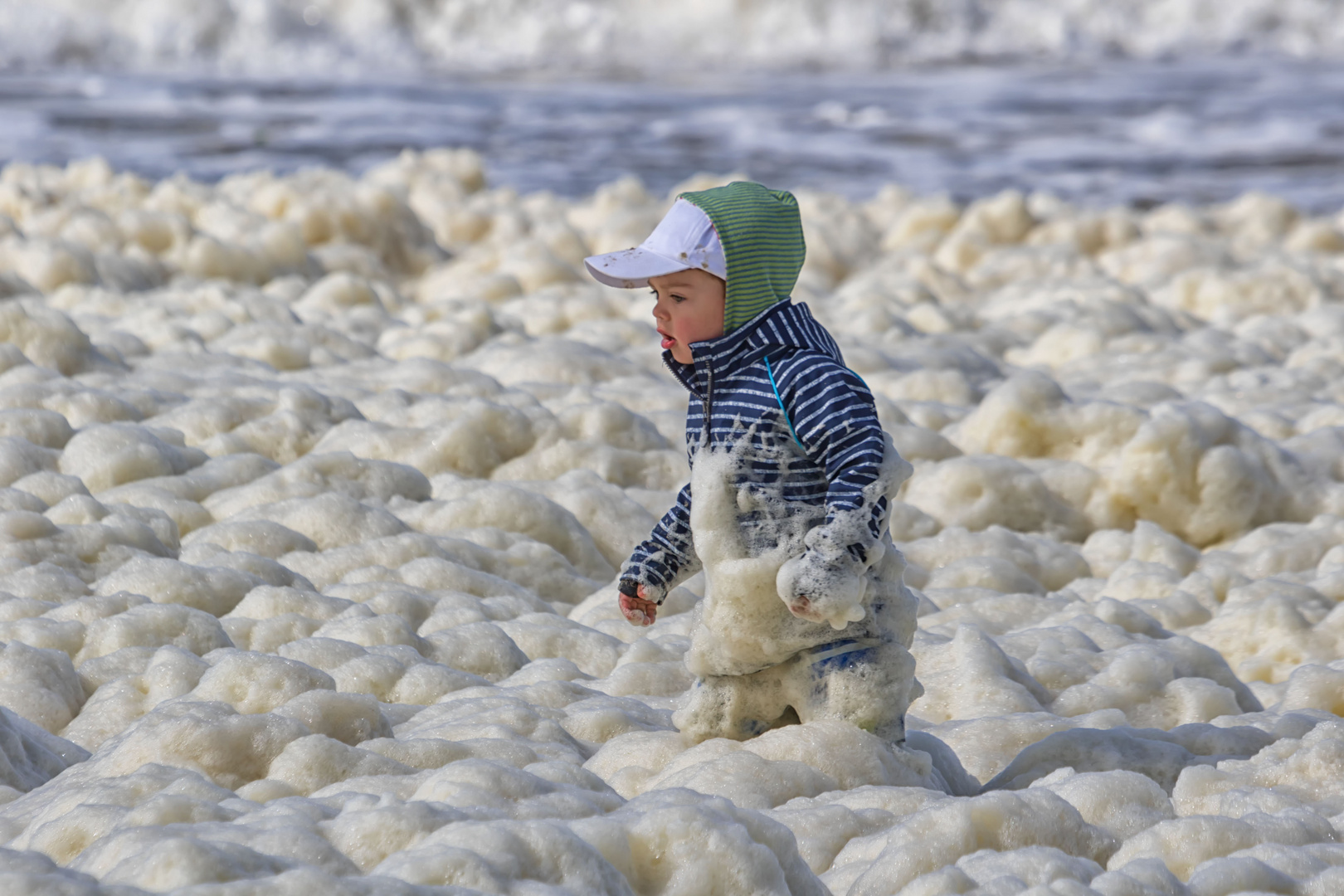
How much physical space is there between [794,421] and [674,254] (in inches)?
9.8

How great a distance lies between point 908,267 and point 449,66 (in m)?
10.0

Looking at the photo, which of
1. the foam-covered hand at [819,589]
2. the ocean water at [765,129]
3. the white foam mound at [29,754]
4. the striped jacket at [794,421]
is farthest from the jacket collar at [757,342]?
the ocean water at [765,129]

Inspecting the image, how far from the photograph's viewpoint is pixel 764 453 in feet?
5.57

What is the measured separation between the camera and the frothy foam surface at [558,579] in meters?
1.40

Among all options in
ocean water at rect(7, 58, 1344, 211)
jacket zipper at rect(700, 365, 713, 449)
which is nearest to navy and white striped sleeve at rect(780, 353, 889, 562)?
jacket zipper at rect(700, 365, 713, 449)

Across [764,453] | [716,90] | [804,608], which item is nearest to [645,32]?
[716,90]

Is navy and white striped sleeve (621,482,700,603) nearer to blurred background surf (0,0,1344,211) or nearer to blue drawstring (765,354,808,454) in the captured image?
blue drawstring (765,354,808,454)

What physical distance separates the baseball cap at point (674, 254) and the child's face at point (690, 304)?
0.06 ft

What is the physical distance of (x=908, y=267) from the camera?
5480 millimetres

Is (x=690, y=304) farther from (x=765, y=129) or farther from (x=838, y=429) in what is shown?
(x=765, y=129)

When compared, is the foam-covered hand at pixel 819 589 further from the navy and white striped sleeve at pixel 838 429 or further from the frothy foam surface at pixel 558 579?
the frothy foam surface at pixel 558 579

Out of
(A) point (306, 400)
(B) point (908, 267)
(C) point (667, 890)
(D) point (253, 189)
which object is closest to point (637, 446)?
(A) point (306, 400)

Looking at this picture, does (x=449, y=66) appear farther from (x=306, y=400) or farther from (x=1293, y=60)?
(x=306, y=400)

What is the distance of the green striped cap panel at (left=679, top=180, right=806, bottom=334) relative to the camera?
5.57ft
